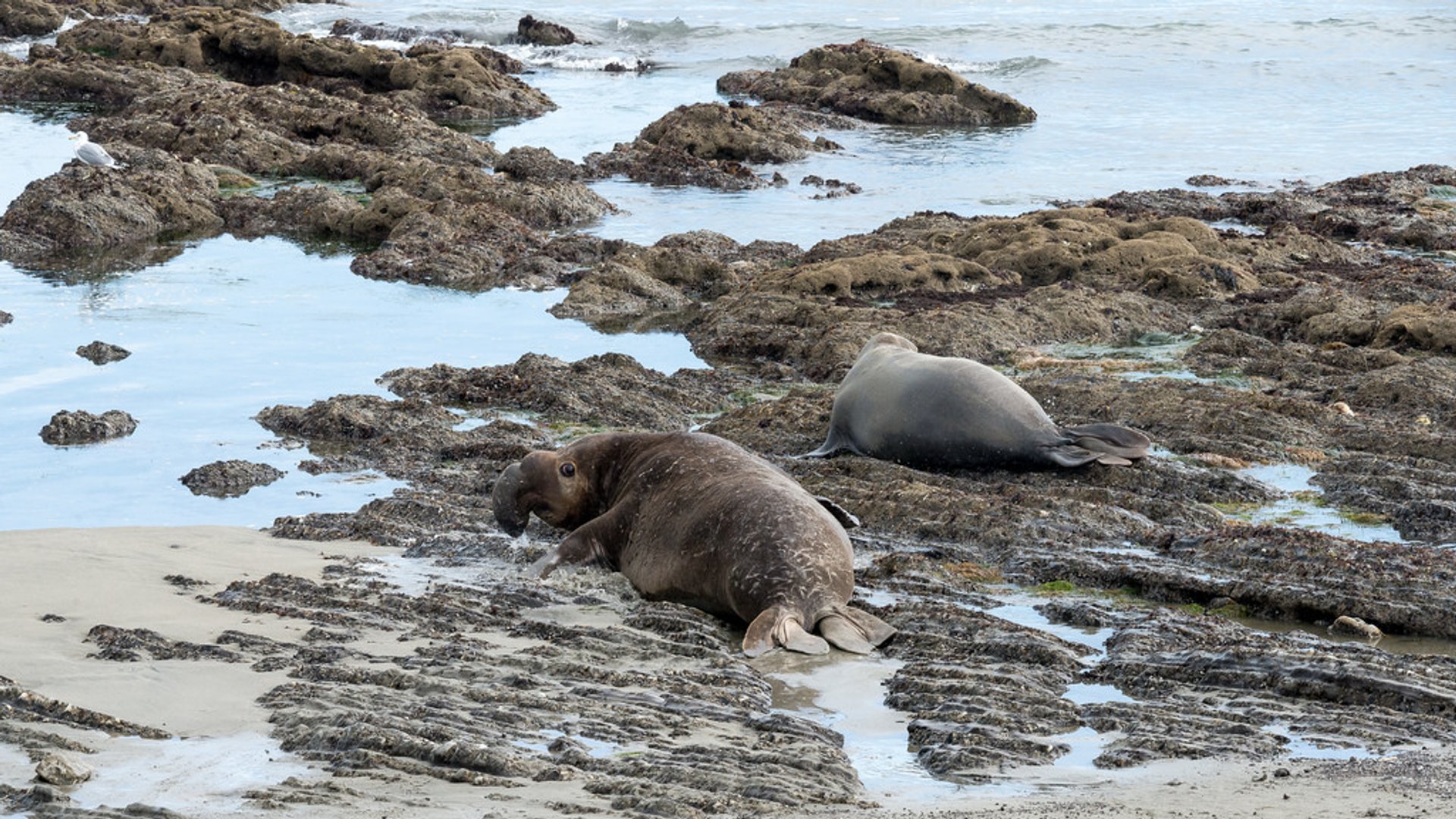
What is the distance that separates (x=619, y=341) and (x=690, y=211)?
6508 millimetres

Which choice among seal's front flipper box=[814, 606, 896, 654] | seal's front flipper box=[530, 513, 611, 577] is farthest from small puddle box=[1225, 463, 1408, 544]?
seal's front flipper box=[530, 513, 611, 577]

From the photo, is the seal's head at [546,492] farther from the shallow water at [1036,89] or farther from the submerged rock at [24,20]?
the submerged rock at [24,20]

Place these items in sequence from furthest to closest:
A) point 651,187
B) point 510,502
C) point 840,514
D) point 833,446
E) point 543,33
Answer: point 543,33
point 651,187
point 833,446
point 510,502
point 840,514

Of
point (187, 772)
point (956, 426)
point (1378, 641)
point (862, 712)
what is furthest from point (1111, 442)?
point (187, 772)

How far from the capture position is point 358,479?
928cm

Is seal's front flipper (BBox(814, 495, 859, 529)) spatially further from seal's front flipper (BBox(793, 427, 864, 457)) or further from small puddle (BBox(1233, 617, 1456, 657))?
small puddle (BBox(1233, 617, 1456, 657))

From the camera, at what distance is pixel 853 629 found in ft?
20.9

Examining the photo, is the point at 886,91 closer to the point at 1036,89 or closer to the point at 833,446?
the point at 1036,89

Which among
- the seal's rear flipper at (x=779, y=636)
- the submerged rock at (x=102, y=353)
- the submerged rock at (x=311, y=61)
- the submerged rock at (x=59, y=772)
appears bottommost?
the submerged rock at (x=102, y=353)

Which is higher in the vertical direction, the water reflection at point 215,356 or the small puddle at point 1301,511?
the small puddle at point 1301,511

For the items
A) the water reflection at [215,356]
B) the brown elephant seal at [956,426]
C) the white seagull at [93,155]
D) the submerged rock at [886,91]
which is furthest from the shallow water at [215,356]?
the submerged rock at [886,91]

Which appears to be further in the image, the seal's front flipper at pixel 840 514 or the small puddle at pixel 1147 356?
the small puddle at pixel 1147 356

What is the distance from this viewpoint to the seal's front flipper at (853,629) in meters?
6.27

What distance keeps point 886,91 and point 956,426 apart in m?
20.8
